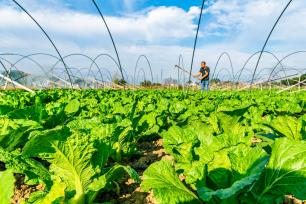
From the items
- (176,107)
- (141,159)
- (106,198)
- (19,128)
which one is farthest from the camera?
(176,107)

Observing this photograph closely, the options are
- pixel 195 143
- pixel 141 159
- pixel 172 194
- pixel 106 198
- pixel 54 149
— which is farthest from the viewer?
pixel 141 159

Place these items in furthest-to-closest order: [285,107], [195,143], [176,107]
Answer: [285,107]
[176,107]
[195,143]

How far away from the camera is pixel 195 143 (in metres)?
1.62

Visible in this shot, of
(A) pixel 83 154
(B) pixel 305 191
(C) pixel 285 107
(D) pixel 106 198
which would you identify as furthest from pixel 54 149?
(C) pixel 285 107

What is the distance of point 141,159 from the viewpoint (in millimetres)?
2598

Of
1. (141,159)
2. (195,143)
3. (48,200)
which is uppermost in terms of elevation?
(195,143)

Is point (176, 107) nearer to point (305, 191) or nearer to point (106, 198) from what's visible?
point (106, 198)

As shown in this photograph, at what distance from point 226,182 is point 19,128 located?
1.29 meters

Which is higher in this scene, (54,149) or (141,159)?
(54,149)

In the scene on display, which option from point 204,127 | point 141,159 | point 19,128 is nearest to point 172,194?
point 204,127

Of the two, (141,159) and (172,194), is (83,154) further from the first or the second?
(141,159)

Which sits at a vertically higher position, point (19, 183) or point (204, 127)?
point (204, 127)

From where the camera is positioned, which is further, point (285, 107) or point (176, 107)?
point (285, 107)

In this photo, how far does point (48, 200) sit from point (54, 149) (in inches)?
11.6
